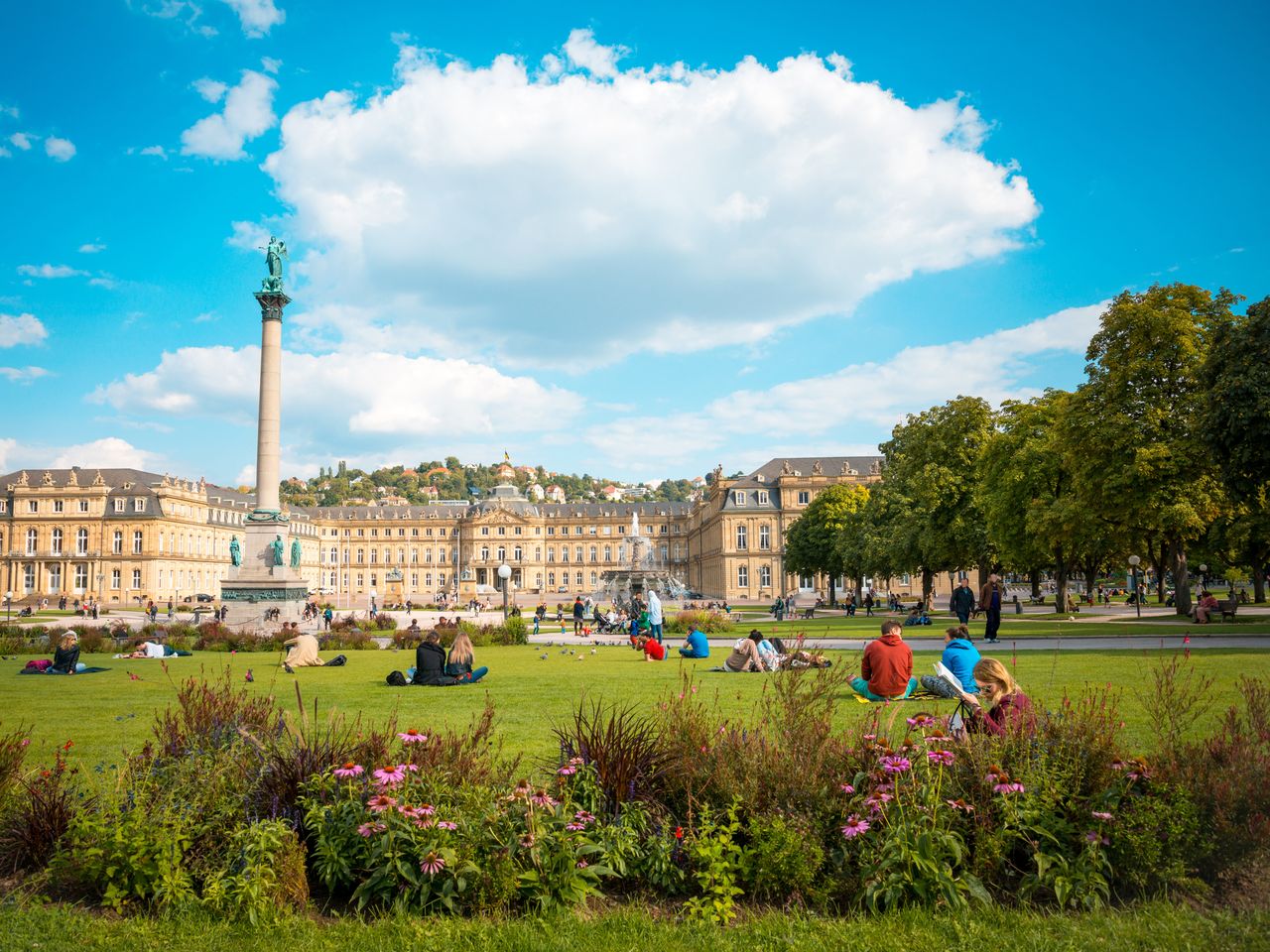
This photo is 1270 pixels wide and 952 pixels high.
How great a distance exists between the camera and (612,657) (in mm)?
24172

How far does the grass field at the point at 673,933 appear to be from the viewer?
5.25 metres

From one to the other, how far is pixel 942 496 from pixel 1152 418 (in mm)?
17098

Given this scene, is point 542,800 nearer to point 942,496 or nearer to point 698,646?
point 698,646

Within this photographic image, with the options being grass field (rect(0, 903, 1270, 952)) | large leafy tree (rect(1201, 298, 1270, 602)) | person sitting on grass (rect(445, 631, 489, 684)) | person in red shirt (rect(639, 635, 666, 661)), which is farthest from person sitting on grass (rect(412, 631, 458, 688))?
large leafy tree (rect(1201, 298, 1270, 602))

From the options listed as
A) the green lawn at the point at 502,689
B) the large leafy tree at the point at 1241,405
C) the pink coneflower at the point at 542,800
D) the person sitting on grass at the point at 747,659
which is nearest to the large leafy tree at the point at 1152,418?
the large leafy tree at the point at 1241,405

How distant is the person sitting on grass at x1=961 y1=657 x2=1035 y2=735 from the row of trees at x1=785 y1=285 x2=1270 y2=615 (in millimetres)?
20262

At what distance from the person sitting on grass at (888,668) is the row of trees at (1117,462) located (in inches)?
678

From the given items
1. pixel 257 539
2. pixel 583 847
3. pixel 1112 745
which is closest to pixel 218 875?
pixel 583 847

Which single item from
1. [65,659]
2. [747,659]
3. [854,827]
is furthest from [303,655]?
[854,827]

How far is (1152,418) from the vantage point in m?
33.9

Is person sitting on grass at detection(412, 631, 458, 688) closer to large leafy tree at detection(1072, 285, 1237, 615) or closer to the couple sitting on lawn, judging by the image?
the couple sitting on lawn

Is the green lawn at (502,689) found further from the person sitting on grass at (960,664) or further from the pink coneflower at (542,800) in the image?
the pink coneflower at (542,800)

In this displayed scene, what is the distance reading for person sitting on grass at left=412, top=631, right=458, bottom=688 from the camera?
1652cm

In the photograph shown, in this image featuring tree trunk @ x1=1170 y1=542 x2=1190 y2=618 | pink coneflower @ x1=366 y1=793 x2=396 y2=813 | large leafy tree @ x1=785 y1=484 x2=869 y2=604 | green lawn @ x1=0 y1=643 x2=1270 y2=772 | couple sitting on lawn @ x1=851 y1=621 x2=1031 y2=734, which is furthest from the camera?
large leafy tree @ x1=785 y1=484 x2=869 y2=604
